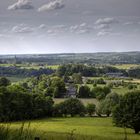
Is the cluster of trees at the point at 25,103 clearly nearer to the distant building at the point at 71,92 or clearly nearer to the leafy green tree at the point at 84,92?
the distant building at the point at 71,92

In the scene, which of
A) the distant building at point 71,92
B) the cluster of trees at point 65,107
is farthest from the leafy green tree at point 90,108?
the distant building at point 71,92

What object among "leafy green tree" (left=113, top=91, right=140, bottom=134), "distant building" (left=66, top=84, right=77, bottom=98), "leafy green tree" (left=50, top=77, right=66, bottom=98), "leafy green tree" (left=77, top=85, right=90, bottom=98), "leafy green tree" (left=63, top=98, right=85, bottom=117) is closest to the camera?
"leafy green tree" (left=113, top=91, right=140, bottom=134)

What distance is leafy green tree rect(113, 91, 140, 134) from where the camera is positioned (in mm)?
60562

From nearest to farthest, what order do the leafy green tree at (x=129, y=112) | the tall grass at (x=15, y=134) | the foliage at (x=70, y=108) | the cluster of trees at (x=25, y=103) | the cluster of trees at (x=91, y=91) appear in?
1. the tall grass at (x=15, y=134)
2. the leafy green tree at (x=129, y=112)
3. the cluster of trees at (x=25, y=103)
4. the foliage at (x=70, y=108)
5. the cluster of trees at (x=91, y=91)

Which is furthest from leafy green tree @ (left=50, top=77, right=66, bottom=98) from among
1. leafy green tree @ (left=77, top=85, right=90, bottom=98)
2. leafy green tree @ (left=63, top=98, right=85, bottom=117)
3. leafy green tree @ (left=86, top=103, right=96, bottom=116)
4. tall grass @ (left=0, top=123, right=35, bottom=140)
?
tall grass @ (left=0, top=123, right=35, bottom=140)

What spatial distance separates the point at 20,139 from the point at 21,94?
74.1 meters

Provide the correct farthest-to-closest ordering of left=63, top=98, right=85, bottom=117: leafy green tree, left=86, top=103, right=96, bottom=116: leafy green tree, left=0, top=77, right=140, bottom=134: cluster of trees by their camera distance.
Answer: left=86, top=103, right=96, bottom=116: leafy green tree, left=63, top=98, right=85, bottom=117: leafy green tree, left=0, top=77, right=140, bottom=134: cluster of trees

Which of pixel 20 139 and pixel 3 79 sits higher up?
pixel 20 139

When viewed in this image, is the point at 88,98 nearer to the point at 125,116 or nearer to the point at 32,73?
the point at 125,116

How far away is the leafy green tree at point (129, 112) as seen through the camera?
199 ft

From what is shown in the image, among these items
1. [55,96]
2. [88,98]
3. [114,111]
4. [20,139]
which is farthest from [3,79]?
[20,139]

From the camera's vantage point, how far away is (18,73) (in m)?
196

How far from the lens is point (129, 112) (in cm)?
6106

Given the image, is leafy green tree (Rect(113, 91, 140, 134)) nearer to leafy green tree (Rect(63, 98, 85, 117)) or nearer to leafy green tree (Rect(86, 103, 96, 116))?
leafy green tree (Rect(63, 98, 85, 117))
